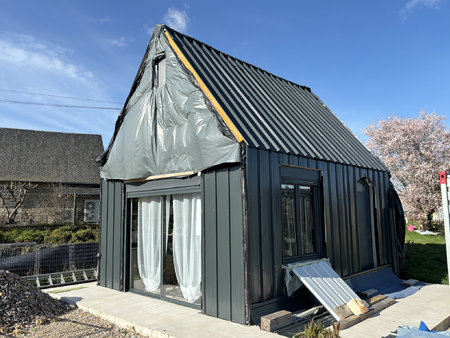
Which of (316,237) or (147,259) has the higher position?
(316,237)

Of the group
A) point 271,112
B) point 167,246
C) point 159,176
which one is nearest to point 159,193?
point 159,176

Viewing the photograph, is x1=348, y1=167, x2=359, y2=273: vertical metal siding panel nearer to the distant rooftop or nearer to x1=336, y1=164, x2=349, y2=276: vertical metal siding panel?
x1=336, y1=164, x2=349, y2=276: vertical metal siding panel

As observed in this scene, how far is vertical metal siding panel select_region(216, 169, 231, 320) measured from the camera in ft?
16.0

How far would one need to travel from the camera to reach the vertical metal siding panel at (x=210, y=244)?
16.7 feet

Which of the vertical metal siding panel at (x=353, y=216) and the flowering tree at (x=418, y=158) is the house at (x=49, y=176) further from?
the flowering tree at (x=418, y=158)

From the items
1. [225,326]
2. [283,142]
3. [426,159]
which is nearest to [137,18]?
[283,142]

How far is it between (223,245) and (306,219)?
1.94m

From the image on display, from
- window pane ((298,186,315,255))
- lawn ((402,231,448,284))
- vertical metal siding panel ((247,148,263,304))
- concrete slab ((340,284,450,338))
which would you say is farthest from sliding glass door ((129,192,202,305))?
lawn ((402,231,448,284))

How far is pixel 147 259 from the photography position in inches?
262

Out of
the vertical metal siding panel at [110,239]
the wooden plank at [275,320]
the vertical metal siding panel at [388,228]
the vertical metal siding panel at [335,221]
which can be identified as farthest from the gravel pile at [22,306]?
the vertical metal siding panel at [388,228]

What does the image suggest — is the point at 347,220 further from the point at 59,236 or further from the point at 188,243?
the point at 59,236

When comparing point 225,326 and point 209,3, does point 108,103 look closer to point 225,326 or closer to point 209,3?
point 209,3

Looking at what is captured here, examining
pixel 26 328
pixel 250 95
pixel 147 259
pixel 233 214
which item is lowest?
pixel 26 328

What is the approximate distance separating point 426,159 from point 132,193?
2031 centimetres
